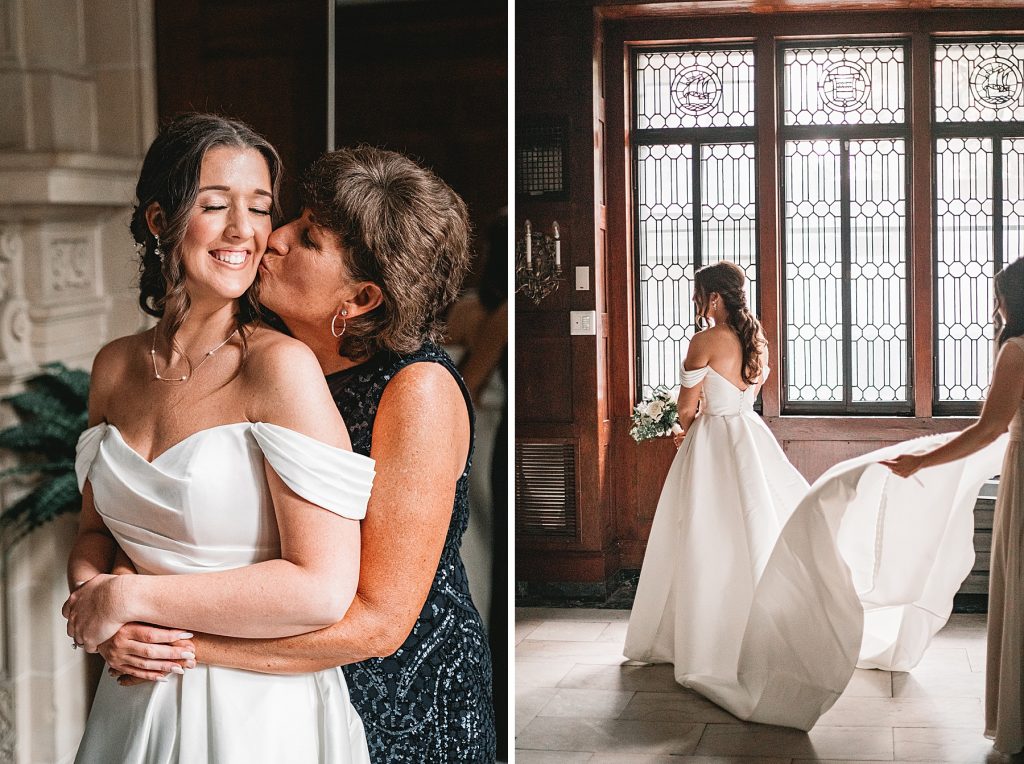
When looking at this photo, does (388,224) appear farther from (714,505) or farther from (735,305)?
(714,505)

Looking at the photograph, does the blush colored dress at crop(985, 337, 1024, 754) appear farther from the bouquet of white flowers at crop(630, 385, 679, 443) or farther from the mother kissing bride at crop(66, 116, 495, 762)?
the mother kissing bride at crop(66, 116, 495, 762)

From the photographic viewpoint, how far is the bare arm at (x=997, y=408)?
205 centimetres

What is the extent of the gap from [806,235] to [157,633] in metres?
1.56

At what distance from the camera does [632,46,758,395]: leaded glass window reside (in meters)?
2.24

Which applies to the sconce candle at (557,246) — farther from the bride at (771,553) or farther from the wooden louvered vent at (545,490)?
the wooden louvered vent at (545,490)

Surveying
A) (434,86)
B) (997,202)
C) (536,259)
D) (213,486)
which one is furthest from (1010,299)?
(213,486)

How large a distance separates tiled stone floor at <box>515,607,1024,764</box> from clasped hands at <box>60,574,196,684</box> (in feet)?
4.00

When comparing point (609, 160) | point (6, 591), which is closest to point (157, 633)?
point (609, 160)

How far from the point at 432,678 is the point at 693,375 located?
100cm

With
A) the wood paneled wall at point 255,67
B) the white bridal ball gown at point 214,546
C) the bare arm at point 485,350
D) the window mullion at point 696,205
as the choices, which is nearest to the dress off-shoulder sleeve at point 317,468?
the white bridal ball gown at point 214,546

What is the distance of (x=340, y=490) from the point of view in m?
1.29

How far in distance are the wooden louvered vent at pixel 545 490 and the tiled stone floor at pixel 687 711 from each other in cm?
20

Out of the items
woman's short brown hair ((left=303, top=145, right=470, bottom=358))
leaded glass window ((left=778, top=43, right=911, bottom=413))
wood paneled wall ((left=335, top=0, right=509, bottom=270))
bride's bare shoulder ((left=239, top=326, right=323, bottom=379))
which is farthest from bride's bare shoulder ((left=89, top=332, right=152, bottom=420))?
leaded glass window ((left=778, top=43, right=911, bottom=413))

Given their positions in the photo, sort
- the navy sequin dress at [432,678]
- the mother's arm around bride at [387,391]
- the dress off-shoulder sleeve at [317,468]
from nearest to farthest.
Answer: the dress off-shoulder sleeve at [317,468] → the mother's arm around bride at [387,391] → the navy sequin dress at [432,678]
